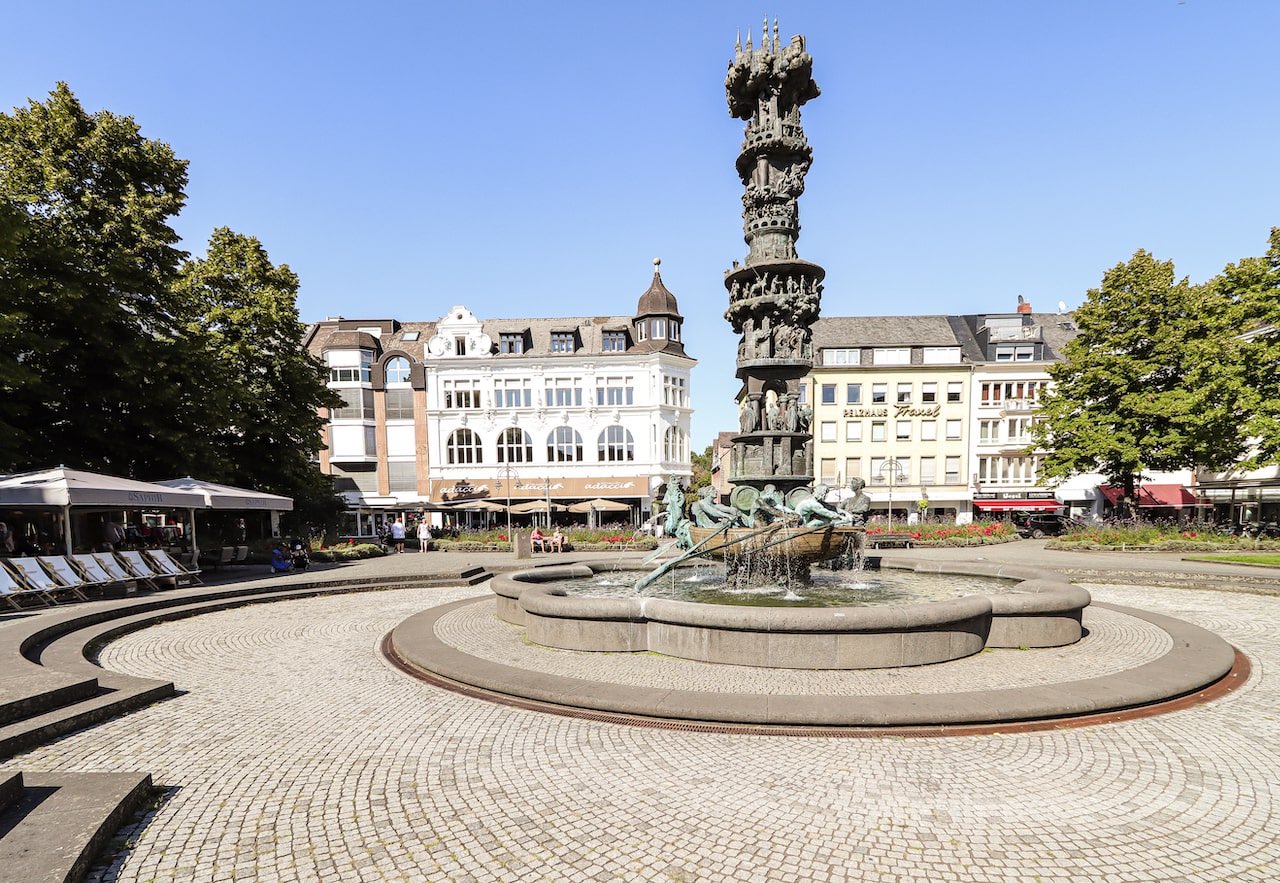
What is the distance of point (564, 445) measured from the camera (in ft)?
134

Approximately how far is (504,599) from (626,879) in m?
7.57

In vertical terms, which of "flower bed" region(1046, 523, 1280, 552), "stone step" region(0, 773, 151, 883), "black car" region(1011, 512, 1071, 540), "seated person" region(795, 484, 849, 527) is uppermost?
"seated person" region(795, 484, 849, 527)

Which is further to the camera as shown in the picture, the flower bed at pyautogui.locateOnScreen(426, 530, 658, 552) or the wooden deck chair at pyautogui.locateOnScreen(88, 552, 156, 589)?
the flower bed at pyautogui.locateOnScreen(426, 530, 658, 552)

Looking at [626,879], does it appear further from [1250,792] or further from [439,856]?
[1250,792]

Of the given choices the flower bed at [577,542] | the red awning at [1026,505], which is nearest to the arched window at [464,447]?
the flower bed at [577,542]

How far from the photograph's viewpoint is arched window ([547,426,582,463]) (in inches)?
1599

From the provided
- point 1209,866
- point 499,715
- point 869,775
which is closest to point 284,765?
point 499,715

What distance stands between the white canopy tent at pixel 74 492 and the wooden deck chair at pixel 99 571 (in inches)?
38.5

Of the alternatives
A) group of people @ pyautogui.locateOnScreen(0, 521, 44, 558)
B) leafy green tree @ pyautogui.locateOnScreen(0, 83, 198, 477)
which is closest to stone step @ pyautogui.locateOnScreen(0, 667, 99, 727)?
group of people @ pyautogui.locateOnScreen(0, 521, 44, 558)

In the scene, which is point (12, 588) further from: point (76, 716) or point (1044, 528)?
point (1044, 528)

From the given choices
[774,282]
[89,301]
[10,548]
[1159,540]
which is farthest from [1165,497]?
[10,548]

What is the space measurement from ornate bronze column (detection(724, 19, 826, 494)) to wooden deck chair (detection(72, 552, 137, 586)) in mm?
15298

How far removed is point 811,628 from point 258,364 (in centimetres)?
2781

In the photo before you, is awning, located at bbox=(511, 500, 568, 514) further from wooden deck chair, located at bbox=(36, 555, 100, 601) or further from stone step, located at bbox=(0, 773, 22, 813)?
stone step, located at bbox=(0, 773, 22, 813)
